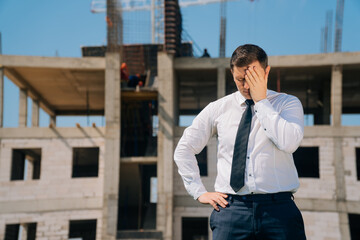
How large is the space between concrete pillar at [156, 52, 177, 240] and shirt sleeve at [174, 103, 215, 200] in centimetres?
1742

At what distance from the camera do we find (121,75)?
2136cm

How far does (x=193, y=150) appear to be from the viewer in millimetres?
2953

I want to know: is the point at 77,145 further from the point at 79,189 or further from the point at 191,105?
the point at 191,105

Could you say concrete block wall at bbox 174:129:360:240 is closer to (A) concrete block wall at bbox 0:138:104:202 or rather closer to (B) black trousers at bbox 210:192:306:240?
(A) concrete block wall at bbox 0:138:104:202

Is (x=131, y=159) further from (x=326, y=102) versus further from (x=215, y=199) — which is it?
(x=215, y=199)

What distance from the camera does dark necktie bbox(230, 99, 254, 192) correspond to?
105 inches

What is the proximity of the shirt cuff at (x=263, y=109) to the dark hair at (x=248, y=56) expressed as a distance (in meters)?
0.26

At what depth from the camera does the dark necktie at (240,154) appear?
2.67m

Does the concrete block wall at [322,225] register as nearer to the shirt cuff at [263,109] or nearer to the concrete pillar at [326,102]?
the concrete pillar at [326,102]

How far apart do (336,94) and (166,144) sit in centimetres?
843

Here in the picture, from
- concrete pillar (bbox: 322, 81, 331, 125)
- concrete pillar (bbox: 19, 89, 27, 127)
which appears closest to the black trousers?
concrete pillar (bbox: 322, 81, 331, 125)

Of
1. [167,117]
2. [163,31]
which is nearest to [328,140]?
[167,117]

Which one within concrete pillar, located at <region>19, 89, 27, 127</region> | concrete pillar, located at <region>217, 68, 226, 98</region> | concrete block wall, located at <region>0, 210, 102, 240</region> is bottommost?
concrete block wall, located at <region>0, 210, 102, 240</region>

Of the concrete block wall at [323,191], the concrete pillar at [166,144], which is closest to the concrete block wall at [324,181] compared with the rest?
the concrete block wall at [323,191]
